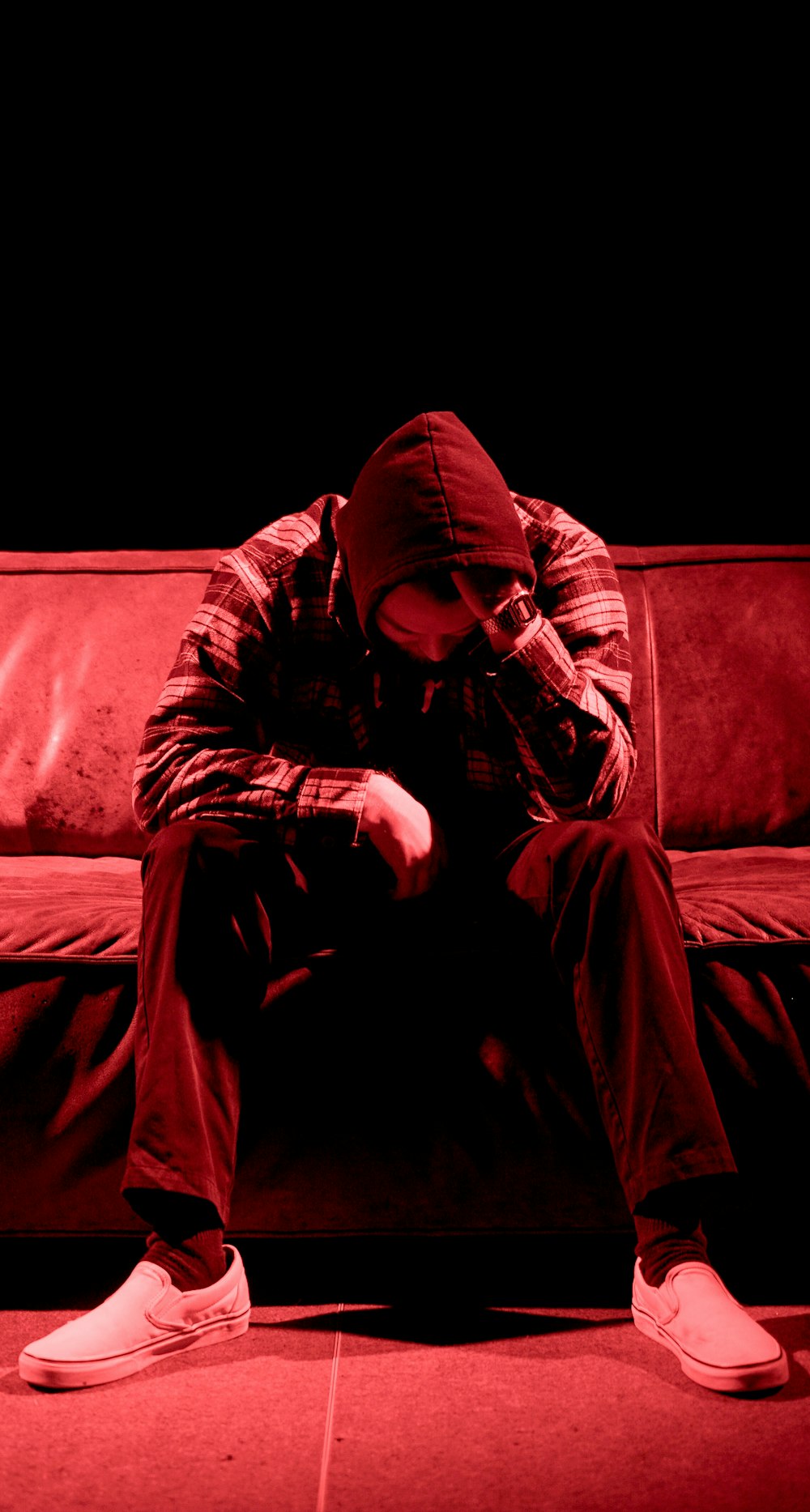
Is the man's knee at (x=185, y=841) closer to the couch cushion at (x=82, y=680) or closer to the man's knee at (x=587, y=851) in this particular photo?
the man's knee at (x=587, y=851)

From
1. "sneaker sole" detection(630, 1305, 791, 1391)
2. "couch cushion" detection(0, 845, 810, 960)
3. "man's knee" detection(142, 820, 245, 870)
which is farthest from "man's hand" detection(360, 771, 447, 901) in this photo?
"sneaker sole" detection(630, 1305, 791, 1391)

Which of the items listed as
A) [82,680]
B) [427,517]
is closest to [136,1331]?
[427,517]

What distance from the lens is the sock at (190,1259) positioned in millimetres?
1007

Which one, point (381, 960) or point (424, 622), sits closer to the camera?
point (381, 960)

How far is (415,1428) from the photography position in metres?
0.89

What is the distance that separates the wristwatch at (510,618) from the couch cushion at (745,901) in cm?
38

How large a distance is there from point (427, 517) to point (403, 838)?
36 cm

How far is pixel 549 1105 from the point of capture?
3.67 ft

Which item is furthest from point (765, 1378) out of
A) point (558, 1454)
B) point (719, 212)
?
point (719, 212)

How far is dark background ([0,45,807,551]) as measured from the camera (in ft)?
7.54

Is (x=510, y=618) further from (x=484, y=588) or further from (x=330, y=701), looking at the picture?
(x=330, y=701)

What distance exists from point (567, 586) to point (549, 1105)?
0.64 metres

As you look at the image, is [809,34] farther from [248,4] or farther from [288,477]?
[288,477]

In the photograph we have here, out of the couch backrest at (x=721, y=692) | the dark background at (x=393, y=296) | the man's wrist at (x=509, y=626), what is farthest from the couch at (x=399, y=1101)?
the dark background at (x=393, y=296)
